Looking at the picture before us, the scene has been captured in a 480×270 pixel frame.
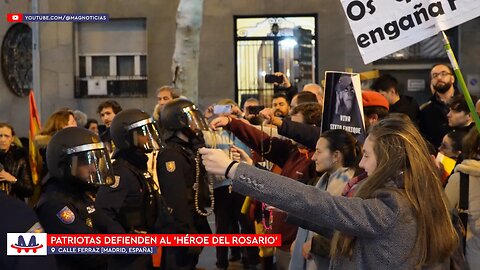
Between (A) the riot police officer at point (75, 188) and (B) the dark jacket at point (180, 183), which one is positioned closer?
(A) the riot police officer at point (75, 188)

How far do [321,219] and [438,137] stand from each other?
5.98m

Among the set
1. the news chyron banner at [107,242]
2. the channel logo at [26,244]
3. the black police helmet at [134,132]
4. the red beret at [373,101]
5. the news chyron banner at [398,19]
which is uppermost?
the news chyron banner at [398,19]

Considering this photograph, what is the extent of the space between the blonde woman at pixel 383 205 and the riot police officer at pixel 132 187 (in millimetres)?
3229

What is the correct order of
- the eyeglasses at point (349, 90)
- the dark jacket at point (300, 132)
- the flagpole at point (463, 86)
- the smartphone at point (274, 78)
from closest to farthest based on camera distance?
the flagpole at point (463, 86) → the eyeglasses at point (349, 90) → the dark jacket at point (300, 132) → the smartphone at point (274, 78)

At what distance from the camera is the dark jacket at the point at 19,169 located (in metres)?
9.98

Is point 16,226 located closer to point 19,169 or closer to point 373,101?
point 373,101

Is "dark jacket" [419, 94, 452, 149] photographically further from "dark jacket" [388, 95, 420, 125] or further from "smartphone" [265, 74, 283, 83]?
"smartphone" [265, 74, 283, 83]

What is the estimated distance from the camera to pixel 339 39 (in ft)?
64.5

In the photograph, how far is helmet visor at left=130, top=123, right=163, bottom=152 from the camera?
7492 mm

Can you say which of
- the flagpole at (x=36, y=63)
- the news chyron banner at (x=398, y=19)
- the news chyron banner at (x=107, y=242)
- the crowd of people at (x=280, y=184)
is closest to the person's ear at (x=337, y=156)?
the crowd of people at (x=280, y=184)

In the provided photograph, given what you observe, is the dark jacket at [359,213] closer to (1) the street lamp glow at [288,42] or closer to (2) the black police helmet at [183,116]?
(2) the black police helmet at [183,116]

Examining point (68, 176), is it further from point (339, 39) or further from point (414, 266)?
point (339, 39)

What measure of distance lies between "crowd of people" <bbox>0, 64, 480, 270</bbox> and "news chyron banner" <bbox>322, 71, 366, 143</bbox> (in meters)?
0.22

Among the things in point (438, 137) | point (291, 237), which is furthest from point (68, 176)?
point (438, 137)
